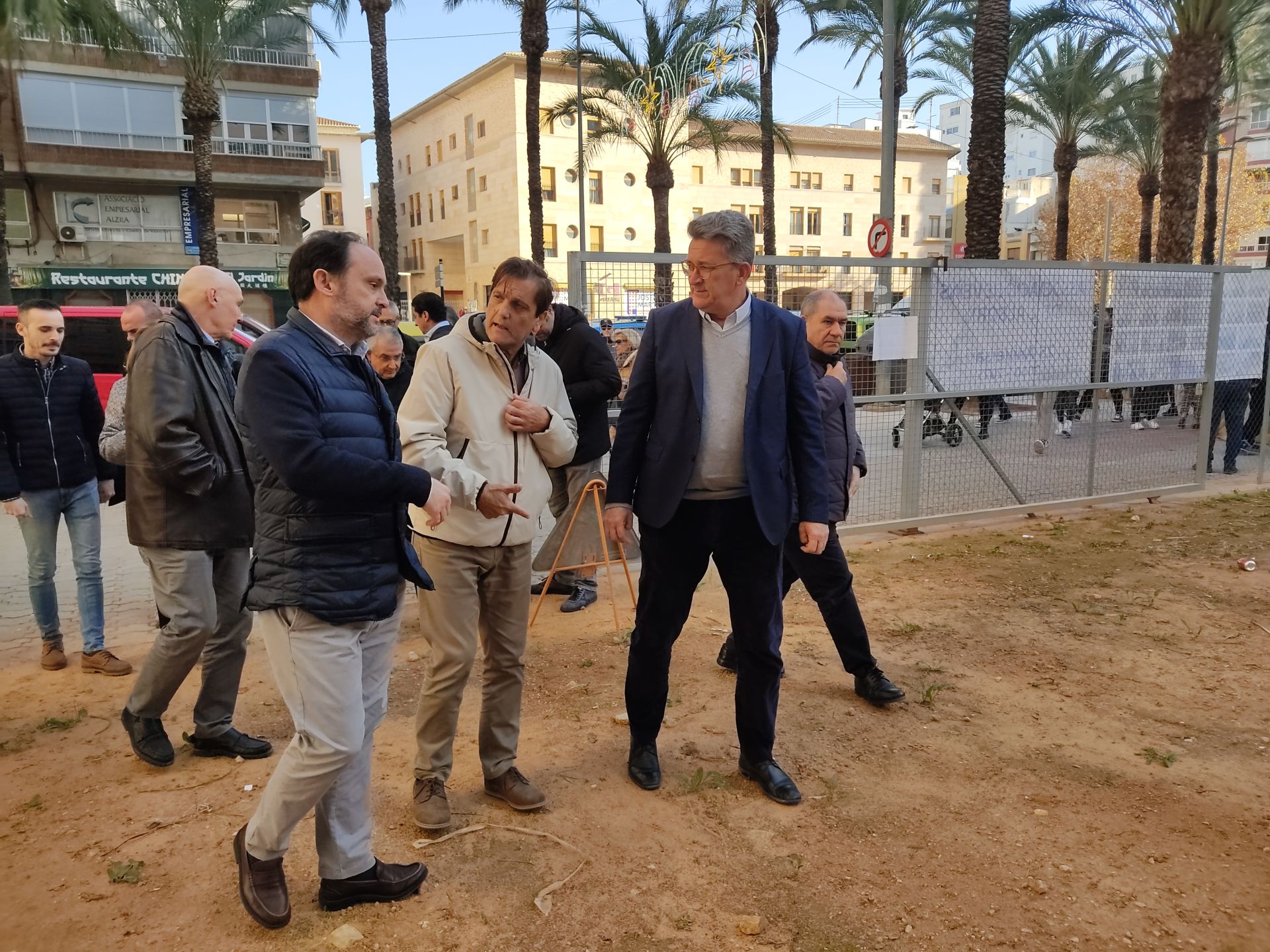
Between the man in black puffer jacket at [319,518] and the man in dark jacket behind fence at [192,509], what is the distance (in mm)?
1128

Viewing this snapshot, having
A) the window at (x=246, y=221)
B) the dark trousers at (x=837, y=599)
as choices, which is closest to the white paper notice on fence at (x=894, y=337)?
the dark trousers at (x=837, y=599)

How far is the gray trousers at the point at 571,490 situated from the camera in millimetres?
5773

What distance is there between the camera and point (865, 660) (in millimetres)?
4395

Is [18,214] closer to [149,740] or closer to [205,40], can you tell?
[205,40]

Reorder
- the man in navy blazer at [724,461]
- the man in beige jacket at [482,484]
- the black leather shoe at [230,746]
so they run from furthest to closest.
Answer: the black leather shoe at [230,746] → the man in navy blazer at [724,461] → the man in beige jacket at [482,484]

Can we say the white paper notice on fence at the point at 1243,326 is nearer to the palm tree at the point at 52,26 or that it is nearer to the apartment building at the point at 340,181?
the palm tree at the point at 52,26

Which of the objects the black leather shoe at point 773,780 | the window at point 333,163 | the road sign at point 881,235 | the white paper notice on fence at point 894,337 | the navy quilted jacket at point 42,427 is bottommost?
the black leather shoe at point 773,780

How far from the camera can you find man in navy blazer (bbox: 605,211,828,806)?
3.30 meters

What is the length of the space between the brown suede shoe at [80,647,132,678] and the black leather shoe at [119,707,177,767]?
110cm

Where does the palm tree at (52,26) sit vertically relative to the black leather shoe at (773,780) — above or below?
above

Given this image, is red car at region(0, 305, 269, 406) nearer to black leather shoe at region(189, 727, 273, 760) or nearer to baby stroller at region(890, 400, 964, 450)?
baby stroller at region(890, 400, 964, 450)

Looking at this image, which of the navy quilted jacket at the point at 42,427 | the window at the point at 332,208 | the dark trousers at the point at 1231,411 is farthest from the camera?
the window at the point at 332,208

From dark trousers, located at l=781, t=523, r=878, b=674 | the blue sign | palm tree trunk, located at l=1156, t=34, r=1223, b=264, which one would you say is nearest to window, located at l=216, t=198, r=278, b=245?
the blue sign

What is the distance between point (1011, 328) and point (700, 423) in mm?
5422
